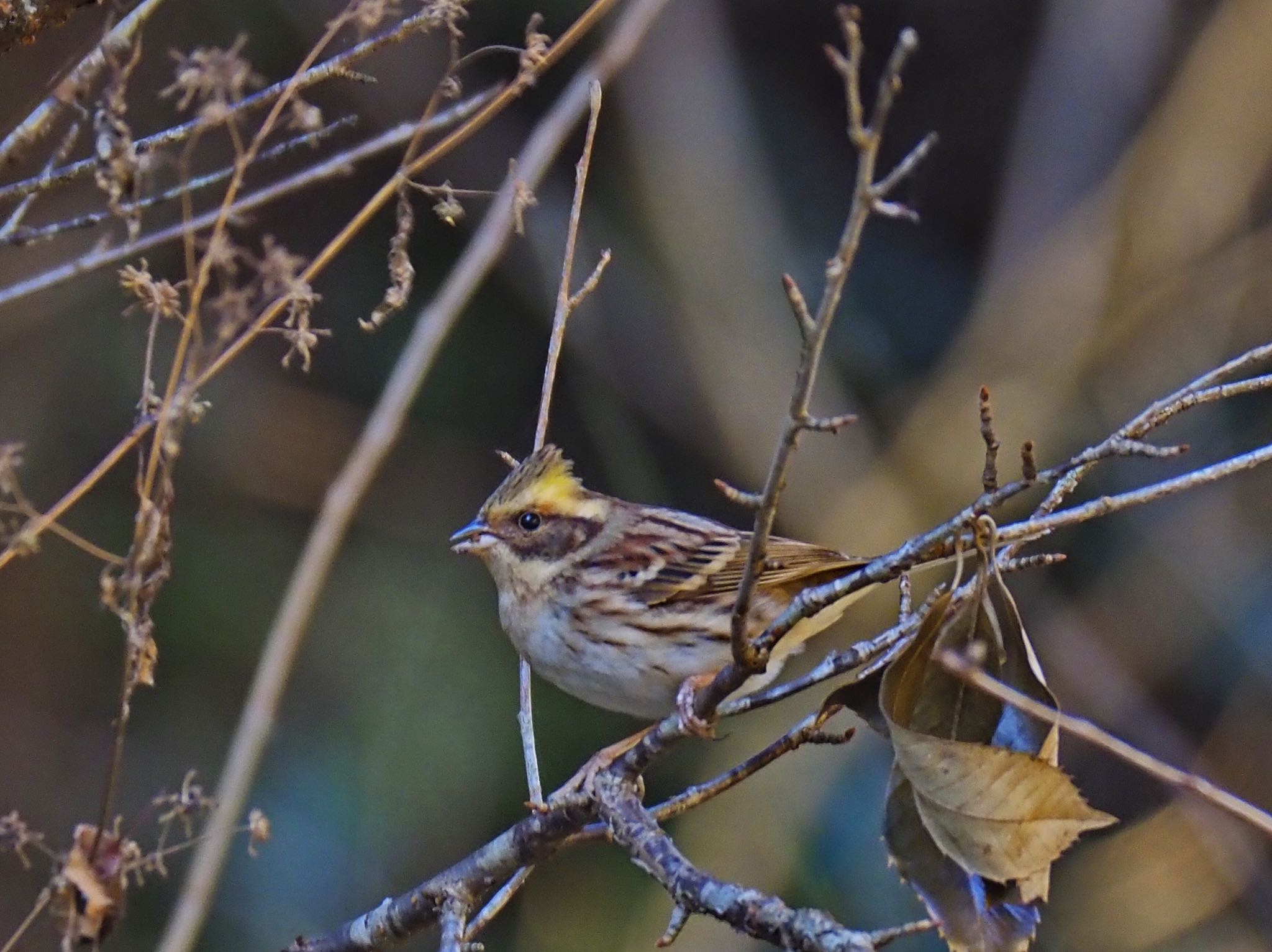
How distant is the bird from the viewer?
3717mm

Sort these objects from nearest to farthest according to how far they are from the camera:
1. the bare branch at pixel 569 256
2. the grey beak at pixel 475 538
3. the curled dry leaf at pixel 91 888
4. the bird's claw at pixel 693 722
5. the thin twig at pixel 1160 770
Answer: the thin twig at pixel 1160 770 → the curled dry leaf at pixel 91 888 → the bird's claw at pixel 693 722 → the bare branch at pixel 569 256 → the grey beak at pixel 475 538

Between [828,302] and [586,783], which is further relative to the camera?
[586,783]

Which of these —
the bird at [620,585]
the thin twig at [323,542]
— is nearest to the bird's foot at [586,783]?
the bird at [620,585]

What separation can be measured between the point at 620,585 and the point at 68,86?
79.3 inches

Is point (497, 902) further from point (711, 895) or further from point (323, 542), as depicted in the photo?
point (323, 542)

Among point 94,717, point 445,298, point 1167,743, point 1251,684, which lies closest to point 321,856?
point 94,717

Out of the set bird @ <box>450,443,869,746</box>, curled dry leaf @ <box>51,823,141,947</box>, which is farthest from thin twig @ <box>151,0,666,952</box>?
bird @ <box>450,443,869,746</box>

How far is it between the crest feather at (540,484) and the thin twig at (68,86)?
1.67 m

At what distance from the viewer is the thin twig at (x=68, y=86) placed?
2.25 metres

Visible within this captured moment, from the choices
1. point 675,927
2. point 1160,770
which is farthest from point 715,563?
point 1160,770

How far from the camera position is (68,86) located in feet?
7.18

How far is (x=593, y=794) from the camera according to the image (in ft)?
8.84

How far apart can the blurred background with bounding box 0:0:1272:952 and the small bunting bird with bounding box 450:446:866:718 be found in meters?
2.69

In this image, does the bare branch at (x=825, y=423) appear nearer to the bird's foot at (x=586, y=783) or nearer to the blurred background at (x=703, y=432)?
the bird's foot at (x=586, y=783)
